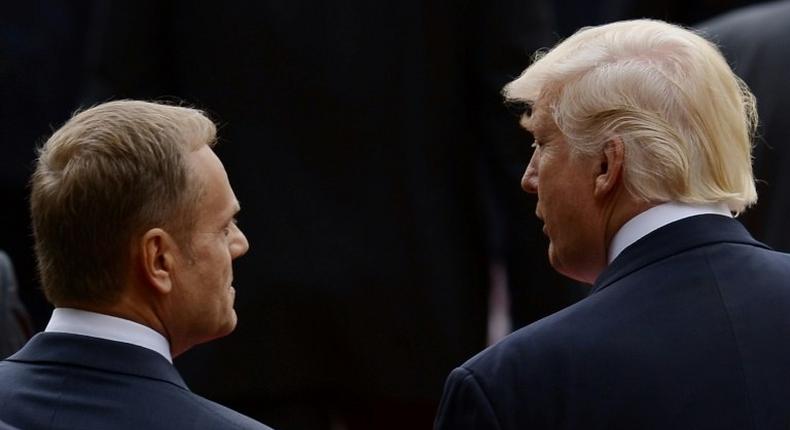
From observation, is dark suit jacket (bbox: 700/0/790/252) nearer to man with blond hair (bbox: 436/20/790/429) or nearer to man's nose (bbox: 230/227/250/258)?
man with blond hair (bbox: 436/20/790/429)

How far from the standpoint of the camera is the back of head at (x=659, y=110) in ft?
8.09

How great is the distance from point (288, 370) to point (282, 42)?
2.48 ft

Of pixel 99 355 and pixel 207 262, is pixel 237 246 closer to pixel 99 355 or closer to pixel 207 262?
pixel 207 262

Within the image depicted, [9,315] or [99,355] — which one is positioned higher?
[99,355]

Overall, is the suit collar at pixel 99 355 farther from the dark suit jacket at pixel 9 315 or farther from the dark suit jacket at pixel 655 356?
the dark suit jacket at pixel 9 315

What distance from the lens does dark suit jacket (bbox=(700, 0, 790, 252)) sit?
3.99m

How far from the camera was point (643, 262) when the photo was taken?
2473mm

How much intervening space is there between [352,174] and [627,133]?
158 cm

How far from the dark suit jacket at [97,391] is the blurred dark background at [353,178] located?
1.56 m

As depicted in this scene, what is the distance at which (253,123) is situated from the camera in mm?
3957

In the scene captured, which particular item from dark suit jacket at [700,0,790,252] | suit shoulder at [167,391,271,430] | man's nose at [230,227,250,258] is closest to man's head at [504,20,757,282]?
man's nose at [230,227,250,258]

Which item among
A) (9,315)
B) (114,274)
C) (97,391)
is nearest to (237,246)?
(114,274)

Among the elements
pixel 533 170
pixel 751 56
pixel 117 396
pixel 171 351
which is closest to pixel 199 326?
pixel 171 351

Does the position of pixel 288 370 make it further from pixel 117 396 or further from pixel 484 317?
pixel 117 396
